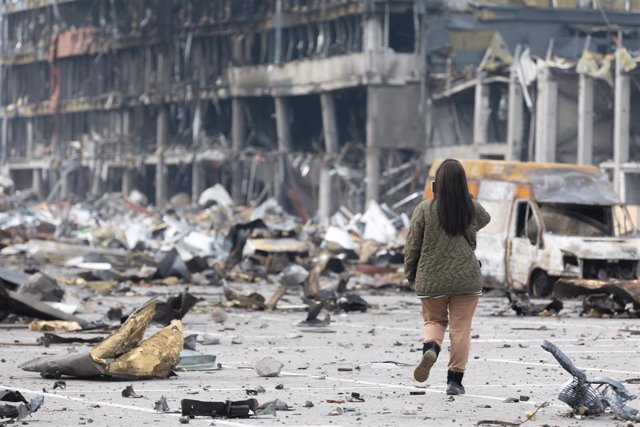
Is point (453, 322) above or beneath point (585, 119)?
beneath

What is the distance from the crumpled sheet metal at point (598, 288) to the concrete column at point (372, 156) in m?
43.7

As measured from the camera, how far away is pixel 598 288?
24.3 m

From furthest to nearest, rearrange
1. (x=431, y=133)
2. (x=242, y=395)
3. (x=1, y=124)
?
(x=1, y=124) < (x=431, y=133) < (x=242, y=395)

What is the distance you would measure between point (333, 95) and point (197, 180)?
12705 millimetres

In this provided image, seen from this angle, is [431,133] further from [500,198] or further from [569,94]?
[500,198]

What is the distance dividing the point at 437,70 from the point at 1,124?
174 feet

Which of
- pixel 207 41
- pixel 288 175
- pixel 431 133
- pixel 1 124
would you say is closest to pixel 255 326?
pixel 431 133

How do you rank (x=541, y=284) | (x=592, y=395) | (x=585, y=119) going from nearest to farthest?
(x=592, y=395)
(x=541, y=284)
(x=585, y=119)

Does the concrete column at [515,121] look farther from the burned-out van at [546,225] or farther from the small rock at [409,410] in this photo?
the small rock at [409,410]

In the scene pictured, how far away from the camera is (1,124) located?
119 metres

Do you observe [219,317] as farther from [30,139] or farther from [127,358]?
[30,139]

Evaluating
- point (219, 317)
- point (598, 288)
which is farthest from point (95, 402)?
point (598, 288)

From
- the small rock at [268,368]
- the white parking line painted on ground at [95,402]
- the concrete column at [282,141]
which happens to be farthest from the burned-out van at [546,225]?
the concrete column at [282,141]

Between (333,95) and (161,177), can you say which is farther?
(161,177)
